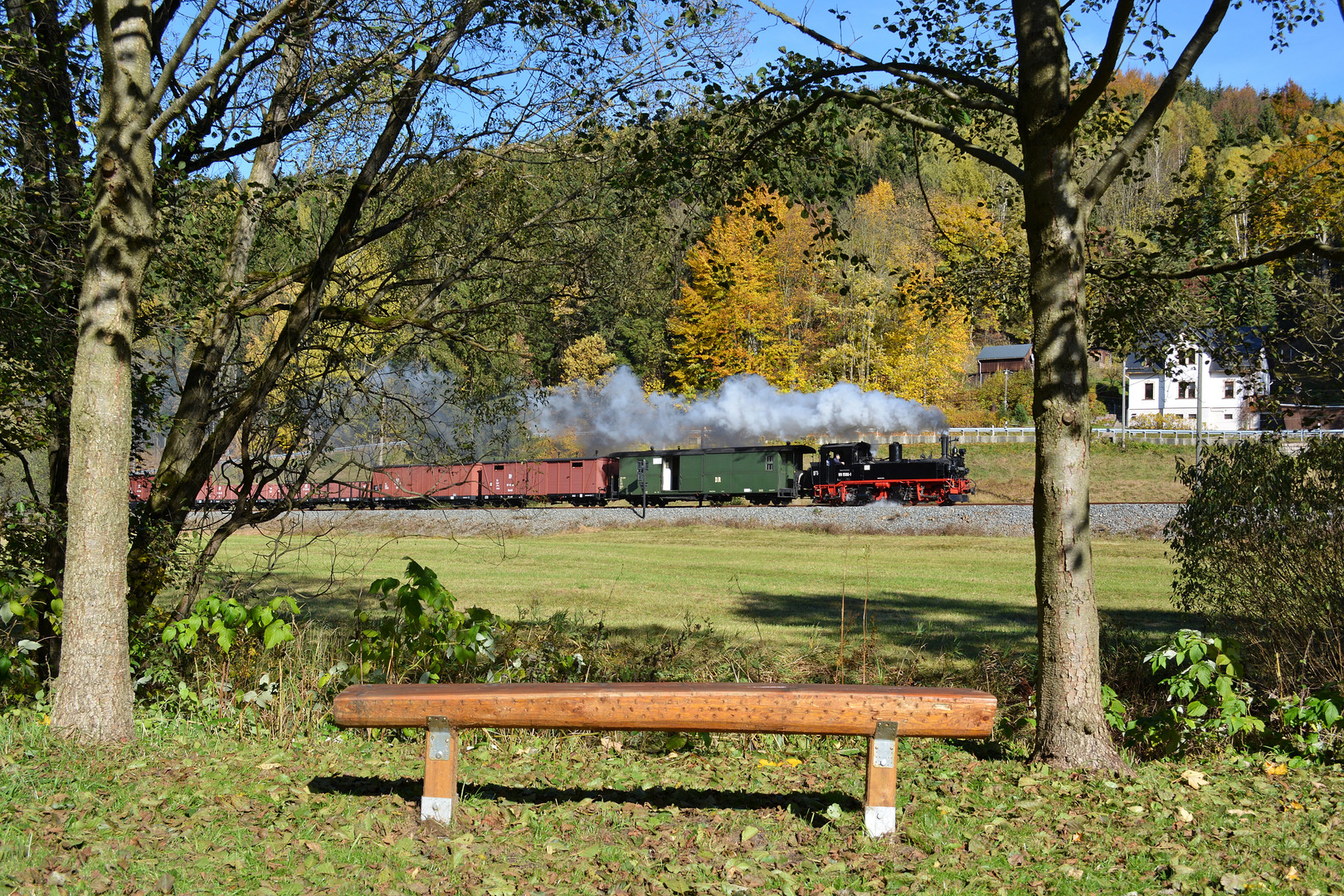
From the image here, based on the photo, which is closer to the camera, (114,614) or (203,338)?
(114,614)

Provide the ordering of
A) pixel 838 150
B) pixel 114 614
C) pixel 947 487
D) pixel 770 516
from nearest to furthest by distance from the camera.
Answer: pixel 114 614 → pixel 838 150 → pixel 770 516 → pixel 947 487

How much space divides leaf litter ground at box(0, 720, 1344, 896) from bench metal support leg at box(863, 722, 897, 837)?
0.07 meters

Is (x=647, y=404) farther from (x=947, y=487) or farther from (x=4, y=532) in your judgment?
(x=4, y=532)

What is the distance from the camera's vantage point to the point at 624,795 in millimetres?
5199

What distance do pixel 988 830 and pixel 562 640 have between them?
453 cm

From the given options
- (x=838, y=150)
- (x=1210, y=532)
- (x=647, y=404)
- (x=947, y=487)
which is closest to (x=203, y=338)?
(x=838, y=150)

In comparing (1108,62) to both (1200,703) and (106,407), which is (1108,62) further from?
(106,407)

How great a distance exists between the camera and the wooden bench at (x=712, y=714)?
Answer: 4562 mm

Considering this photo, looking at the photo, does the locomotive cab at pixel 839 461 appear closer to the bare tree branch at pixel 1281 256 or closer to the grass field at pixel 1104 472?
the grass field at pixel 1104 472

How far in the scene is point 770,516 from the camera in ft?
96.8

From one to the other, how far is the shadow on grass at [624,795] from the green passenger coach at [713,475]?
29618 mm

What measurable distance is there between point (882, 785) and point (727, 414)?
124 ft

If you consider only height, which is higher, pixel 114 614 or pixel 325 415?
pixel 325 415

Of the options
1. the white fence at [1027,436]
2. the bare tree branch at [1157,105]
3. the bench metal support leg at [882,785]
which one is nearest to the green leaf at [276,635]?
the bench metal support leg at [882,785]
